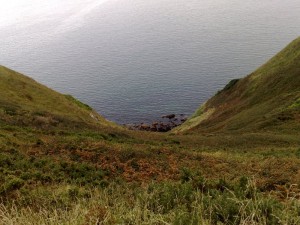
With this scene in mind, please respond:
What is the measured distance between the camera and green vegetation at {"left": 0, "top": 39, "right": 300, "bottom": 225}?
859 centimetres

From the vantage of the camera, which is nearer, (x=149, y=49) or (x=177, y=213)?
(x=177, y=213)

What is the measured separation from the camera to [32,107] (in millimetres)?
47438

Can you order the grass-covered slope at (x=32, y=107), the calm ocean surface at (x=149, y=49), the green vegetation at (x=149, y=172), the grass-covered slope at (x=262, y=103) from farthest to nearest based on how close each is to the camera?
1. the calm ocean surface at (x=149, y=49)
2. the grass-covered slope at (x=262, y=103)
3. the grass-covered slope at (x=32, y=107)
4. the green vegetation at (x=149, y=172)

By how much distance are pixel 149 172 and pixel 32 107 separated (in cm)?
3229

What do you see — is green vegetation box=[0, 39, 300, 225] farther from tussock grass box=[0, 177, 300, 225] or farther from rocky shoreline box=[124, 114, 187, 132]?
rocky shoreline box=[124, 114, 187, 132]

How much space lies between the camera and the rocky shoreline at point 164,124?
81.4m

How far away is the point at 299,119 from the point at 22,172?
116ft

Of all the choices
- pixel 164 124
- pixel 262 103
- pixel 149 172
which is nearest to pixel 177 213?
pixel 149 172

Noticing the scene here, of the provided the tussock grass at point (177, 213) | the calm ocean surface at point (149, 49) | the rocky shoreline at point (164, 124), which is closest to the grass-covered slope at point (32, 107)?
the rocky shoreline at point (164, 124)

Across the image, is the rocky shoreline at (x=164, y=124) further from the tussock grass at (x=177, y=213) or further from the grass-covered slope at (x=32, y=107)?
the tussock grass at (x=177, y=213)

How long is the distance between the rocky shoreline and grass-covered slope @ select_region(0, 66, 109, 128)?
2405cm

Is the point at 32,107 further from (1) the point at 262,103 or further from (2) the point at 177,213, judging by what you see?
(2) the point at 177,213

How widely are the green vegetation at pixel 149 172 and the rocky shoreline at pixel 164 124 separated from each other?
29174 mm

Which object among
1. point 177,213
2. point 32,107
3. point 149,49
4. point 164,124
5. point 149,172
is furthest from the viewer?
point 149,49
